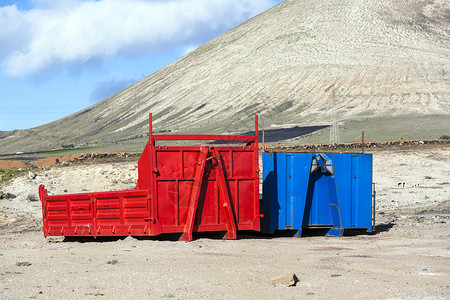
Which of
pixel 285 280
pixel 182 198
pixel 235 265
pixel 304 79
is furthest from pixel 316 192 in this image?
pixel 304 79

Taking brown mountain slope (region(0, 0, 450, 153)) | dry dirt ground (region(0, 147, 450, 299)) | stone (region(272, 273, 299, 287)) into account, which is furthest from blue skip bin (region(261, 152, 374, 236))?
brown mountain slope (region(0, 0, 450, 153))

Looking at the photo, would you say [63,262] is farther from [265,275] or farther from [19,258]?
[265,275]

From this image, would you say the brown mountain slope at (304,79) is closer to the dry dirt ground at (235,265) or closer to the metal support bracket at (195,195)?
the dry dirt ground at (235,265)

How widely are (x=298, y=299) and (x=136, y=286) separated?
83.4 inches

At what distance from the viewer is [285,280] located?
26.1 feet

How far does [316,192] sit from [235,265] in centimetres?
492

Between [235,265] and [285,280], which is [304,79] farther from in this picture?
[285,280]

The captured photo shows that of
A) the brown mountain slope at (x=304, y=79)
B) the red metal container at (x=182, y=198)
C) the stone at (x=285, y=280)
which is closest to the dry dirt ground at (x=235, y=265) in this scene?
the stone at (x=285, y=280)

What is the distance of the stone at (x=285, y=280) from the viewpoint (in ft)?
26.0

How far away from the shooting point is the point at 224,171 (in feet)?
40.2

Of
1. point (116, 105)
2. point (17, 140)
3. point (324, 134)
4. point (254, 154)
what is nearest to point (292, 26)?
point (116, 105)

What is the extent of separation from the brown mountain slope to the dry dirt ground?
3977 cm

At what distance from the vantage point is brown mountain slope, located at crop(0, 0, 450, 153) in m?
69.6

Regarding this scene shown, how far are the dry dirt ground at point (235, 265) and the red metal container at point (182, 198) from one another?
367mm
